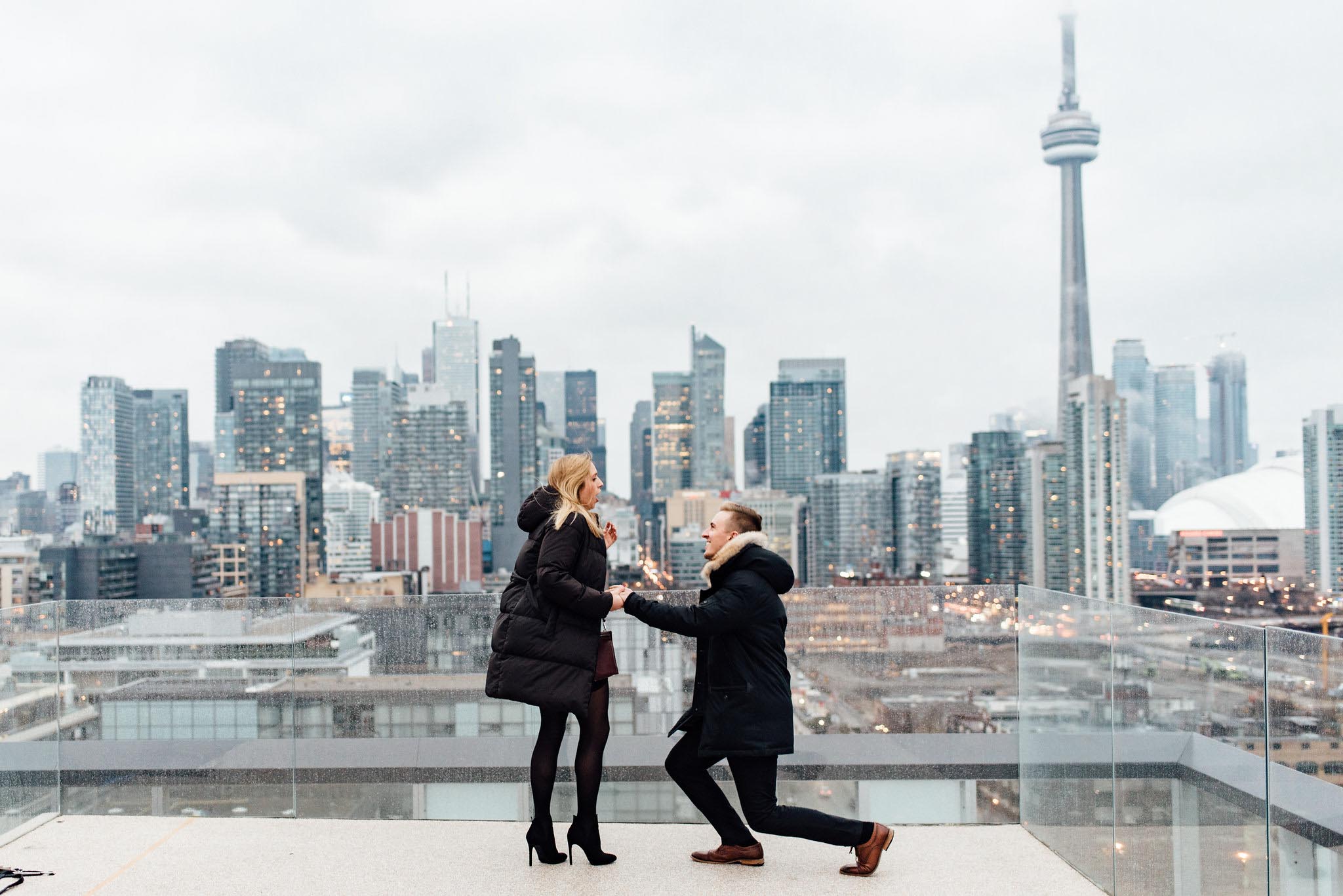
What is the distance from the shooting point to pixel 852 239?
160 meters

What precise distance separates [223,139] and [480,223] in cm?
4699

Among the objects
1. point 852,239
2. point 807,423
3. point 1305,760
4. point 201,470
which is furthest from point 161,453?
point 1305,760

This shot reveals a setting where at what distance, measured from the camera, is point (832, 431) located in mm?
168375

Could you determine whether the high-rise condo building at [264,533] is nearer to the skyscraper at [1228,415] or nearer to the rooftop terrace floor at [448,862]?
the rooftop terrace floor at [448,862]

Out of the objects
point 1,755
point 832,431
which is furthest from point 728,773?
point 832,431

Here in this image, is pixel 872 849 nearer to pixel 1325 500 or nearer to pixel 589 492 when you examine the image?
pixel 589 492

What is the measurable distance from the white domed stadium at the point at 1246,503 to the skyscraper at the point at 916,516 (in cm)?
2512

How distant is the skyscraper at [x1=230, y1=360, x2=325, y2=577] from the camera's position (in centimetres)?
13388

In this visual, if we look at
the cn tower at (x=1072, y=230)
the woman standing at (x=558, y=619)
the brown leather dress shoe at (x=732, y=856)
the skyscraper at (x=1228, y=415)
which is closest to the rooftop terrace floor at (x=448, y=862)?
the brown leather dress shoe at (x=732, y=856)

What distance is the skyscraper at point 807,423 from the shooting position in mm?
166625

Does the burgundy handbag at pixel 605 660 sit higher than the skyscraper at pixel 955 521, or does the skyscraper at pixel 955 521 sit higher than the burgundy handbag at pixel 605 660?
the burgundy handbag at pixel 605 660

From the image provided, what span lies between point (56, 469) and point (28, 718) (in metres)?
151

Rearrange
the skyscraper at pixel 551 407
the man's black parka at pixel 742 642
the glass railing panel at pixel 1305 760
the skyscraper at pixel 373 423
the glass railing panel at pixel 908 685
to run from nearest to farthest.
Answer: the glass railing panel at pixel 1305 760 → the man's black parka at pixel 742 642 → the glass railing panel at pixel 908 685 → the skyscraper at pixel 373 423 → the skyscraper at pixel 551 407

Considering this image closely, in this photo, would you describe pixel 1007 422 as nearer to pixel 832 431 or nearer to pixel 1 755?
pixel 832 431
